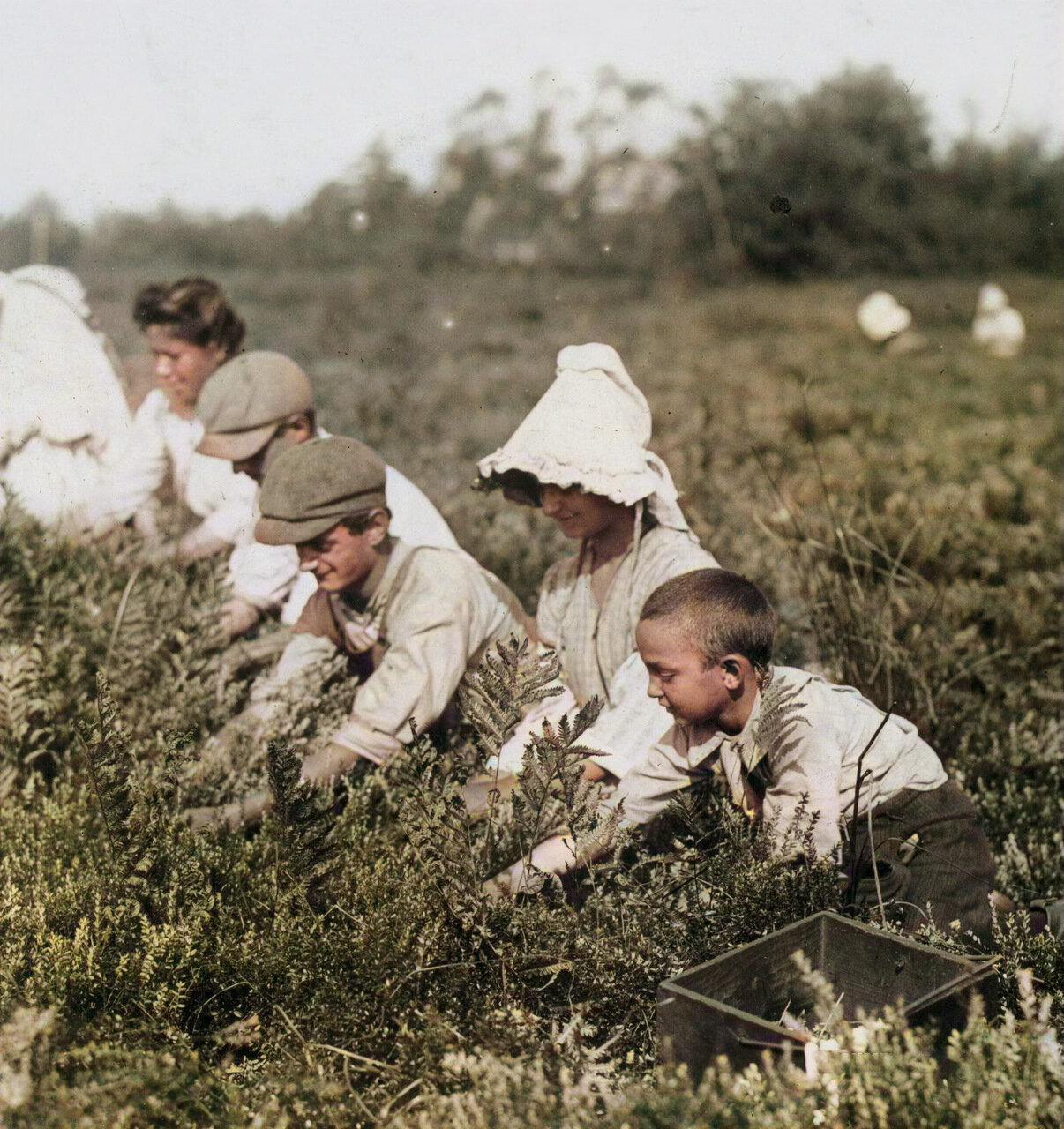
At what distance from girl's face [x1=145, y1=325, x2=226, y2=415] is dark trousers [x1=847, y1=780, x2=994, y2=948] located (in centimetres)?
385

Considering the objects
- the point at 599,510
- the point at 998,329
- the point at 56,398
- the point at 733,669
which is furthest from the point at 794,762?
the point at 998,329

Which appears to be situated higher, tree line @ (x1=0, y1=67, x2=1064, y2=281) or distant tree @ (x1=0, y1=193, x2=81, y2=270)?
distant tree @ (x1=0, y1=193, x2=81, y2=270)

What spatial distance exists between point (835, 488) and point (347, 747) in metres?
4.37

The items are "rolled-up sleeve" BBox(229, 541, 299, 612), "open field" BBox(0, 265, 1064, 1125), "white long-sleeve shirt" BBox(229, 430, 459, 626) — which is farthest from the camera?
"rolled-up sleeve" BBox(229, 541, 299, 612)

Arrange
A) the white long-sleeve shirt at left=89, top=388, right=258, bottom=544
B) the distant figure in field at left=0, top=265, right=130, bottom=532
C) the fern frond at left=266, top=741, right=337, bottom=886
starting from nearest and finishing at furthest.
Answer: the fern frond at left=266, top=741, right=337, bottom=886 → the distant figure in field at left=0, top=265, right=130, bottom=532 → the white long-sleeve shirt at left=89, top=388, right=258, bottom=544

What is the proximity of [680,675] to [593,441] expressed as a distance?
949mm

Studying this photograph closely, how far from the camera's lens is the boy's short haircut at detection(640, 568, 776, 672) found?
10.6ft

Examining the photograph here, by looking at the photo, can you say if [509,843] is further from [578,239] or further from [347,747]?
[578,239]

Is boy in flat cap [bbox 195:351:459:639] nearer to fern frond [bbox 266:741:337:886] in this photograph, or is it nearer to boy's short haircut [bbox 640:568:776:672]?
boy's short haircut [bbox 640:568:776:672]

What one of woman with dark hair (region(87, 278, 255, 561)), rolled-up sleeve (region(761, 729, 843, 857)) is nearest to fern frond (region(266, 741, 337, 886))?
rolled-up sleeve (region(761, 729, 843, 857))

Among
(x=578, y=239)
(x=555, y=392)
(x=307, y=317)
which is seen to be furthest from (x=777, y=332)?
(x=555, y=392)

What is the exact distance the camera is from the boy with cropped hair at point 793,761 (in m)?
3.23

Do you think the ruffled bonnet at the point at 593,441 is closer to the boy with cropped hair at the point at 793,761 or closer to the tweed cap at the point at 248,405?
the boy with cropped hair at the point at 793,761

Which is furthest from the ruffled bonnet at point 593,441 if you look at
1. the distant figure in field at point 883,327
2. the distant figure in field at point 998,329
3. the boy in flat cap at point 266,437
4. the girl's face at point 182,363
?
the distant figure in field at point 998,329
